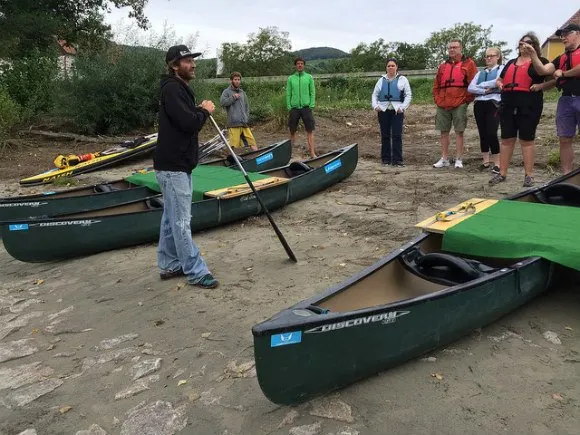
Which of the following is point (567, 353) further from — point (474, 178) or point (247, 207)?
point (474, 178)

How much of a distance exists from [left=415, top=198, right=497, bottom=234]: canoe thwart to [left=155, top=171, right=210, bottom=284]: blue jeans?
6.30 ft

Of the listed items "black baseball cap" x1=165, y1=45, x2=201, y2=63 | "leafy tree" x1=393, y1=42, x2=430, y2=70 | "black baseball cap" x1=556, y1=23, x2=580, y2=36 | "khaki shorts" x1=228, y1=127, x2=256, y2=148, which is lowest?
"khaki shorts" x1=228, y1=127, x2=256, y2=148

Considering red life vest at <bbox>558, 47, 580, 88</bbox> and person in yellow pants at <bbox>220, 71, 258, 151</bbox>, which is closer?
red life vest at <bbox>558, 47, 580, 88</bbox>

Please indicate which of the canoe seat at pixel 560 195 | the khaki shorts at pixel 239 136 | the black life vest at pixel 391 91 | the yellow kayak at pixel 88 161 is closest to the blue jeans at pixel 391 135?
the black life vest at pixel 391 91

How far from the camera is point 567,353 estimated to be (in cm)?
333

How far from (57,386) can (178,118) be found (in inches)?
84.3

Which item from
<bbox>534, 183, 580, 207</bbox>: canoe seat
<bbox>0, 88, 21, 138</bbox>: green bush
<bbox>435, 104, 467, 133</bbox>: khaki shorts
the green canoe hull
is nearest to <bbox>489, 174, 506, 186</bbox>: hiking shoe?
<bbox>435, 104, 467, 133</bbox>: khaki shorts

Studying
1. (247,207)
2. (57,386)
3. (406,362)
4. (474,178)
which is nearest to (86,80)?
(247,207)

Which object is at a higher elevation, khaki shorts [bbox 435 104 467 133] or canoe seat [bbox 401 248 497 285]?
khaki shorts [bbox 435 104 467 133]

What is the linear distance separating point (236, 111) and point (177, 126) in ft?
18.0

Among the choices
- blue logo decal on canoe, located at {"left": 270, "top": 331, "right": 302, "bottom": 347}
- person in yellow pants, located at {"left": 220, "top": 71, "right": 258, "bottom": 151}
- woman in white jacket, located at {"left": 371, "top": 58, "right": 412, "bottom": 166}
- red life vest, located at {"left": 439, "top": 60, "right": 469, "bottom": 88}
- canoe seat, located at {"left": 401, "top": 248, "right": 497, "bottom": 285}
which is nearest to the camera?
blue logo decal on canoe, located at {"left": 270, "top": 331, "right": 302, "bottom": 347}

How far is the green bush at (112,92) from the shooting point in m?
14.3

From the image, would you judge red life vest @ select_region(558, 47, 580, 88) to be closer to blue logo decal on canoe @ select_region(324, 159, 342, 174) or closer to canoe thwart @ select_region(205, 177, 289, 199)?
blue logo decal on canoe @ select_region(324, 159, 342, 174)

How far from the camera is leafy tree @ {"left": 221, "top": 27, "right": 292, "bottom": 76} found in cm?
4256
